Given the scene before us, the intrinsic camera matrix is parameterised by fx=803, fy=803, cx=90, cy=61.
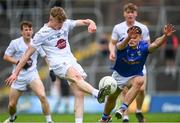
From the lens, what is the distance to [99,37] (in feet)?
93.1

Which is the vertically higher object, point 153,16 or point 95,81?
point 153,16

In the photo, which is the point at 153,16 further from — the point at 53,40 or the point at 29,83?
the point at 53,40

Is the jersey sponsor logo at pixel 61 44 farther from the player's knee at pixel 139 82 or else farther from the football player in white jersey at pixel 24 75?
the football player in white jersey at pixel 24 75

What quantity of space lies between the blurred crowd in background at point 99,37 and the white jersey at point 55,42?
1109 centimetres

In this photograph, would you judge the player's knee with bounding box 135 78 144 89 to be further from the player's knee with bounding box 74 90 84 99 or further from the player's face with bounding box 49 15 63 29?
the player's face with bounding box 49 15 63 29

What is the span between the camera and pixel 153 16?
2862 centimetres

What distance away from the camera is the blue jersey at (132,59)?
16.8 meters

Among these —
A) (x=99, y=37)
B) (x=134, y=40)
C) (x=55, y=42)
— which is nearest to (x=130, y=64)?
(x=134, y=40)

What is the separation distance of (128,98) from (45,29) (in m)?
2.20

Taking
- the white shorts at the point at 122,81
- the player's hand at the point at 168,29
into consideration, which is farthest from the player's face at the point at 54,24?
the player's hand at the point at 168,29

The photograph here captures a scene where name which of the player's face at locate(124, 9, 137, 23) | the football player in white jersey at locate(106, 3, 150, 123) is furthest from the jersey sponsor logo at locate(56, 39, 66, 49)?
the player's face at locate(124, 9, 137, 23)

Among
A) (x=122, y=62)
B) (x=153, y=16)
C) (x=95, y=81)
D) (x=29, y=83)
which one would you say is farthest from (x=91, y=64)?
(x=122, y=62)

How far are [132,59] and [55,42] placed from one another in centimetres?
169

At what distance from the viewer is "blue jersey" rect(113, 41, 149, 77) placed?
55.0 feet
